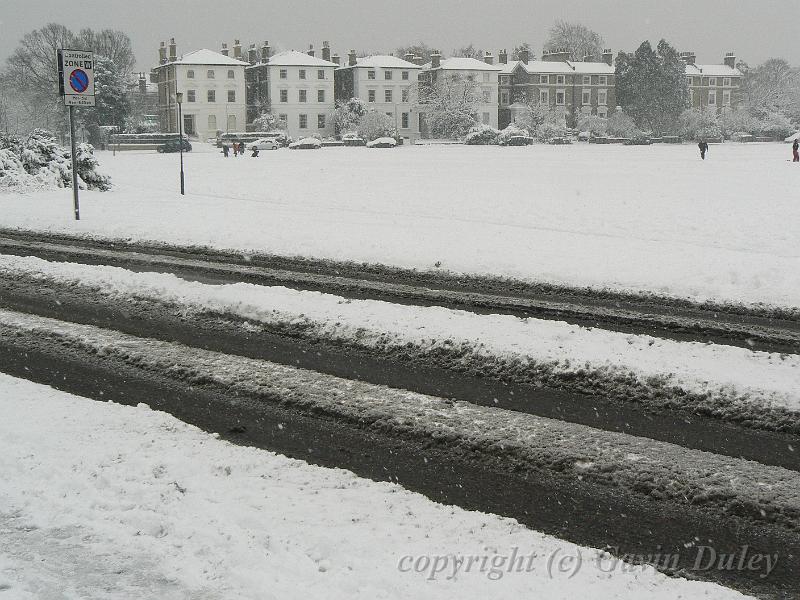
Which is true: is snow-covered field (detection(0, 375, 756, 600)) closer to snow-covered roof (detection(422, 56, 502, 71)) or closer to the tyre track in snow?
the tyre track in snow

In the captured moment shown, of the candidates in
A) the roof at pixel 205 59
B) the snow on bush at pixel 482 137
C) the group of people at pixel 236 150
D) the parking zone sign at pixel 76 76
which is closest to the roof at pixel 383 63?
the roof at pixel 205 59

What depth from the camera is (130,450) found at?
18.5ft

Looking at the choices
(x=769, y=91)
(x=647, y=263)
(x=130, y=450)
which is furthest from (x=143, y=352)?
(x=769, y=91)

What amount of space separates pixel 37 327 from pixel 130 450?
13.7 ft

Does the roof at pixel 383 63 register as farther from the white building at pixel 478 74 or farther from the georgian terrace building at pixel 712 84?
the georgian terrace building at pixel 712 84

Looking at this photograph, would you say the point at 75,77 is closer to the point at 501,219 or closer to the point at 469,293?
the point at 469,293

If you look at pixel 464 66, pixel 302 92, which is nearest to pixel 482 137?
pixel 464 66

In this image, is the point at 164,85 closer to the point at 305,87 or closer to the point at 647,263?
the point at 305,87

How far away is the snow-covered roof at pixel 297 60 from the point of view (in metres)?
100

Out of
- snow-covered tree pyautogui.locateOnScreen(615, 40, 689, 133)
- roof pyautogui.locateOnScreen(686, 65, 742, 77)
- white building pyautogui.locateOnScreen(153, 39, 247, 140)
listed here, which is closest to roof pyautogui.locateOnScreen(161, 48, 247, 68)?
white building pyautogui.locateOnScreen(153, 39, 247, 140)

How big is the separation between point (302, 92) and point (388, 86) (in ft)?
37.4

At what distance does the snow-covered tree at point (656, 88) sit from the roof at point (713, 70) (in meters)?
24.4

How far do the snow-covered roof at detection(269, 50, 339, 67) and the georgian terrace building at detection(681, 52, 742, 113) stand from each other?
61.0 metres

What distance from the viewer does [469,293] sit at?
37.5 ft
